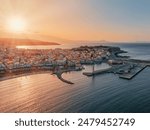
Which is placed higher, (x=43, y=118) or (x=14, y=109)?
(x=43, y=118)

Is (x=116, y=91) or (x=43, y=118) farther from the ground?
(x=43, y=118)

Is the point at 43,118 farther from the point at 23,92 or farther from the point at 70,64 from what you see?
the point at 70,64

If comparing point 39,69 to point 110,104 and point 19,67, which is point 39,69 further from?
point 110,104

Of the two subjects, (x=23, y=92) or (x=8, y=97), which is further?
(x=23, y=92)

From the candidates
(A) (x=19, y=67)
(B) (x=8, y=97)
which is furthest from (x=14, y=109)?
(A) (x=19, y=67)

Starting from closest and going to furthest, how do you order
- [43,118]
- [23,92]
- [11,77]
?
1. [43,118]
2. [23,92]
3. [11,77]

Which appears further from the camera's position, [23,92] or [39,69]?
[39,69]

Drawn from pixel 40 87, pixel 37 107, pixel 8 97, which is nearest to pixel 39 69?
pixel 40 87

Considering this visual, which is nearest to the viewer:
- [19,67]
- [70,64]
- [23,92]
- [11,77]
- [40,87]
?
[23,92]

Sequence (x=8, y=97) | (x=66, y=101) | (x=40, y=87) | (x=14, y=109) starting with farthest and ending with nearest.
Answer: (x=40, y=87) → (x=8, y=97) → (x=66, y=101) → (x=14, y=109)
